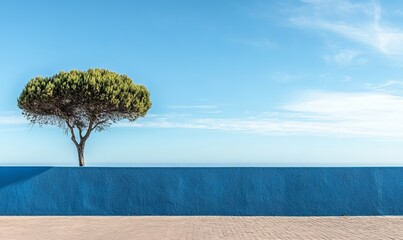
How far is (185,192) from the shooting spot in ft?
46.5

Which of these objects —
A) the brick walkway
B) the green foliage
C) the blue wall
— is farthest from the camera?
the green foliage

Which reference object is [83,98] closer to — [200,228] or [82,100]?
[82,100]

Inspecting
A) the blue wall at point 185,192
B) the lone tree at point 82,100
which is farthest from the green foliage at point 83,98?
the blue wall at point 185,192

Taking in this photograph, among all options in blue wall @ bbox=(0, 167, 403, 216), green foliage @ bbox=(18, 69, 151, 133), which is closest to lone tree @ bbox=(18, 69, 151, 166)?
green foliage @ bbox=(18, 69, 151, 133)

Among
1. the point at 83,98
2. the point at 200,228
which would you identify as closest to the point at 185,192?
Answer: the point at 200,228

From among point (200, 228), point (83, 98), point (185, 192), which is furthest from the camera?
point (83, 98)

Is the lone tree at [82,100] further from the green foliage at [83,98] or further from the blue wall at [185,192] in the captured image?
the blue wall at [185,192]

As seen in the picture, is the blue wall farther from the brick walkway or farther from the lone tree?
the lone tree

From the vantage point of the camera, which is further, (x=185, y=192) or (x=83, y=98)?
(x=83, y=98)

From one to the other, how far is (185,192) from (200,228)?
9.06 feet

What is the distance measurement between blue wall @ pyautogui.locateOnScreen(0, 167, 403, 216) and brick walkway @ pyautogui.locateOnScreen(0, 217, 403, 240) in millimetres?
600

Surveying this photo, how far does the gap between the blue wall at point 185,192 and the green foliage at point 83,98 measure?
612 cm

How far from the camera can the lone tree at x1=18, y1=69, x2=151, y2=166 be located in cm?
1984

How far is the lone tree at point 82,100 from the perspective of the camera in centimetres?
1984
